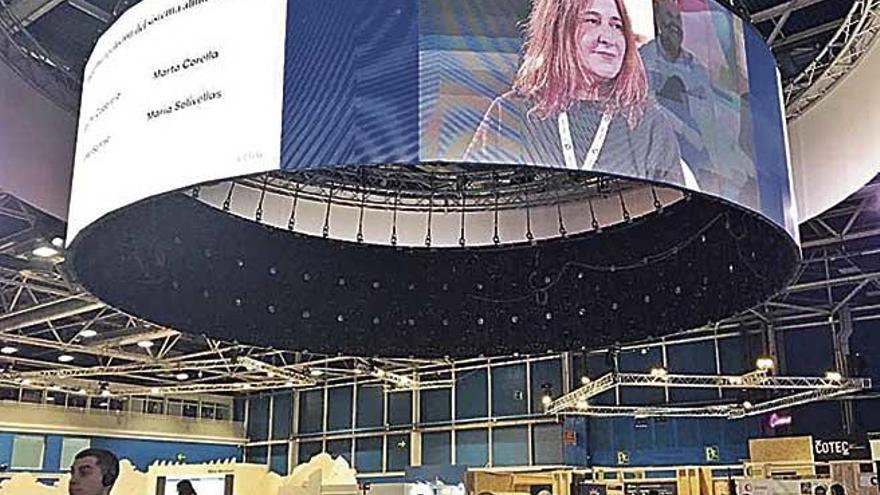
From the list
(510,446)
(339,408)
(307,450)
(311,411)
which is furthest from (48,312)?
(307,450)

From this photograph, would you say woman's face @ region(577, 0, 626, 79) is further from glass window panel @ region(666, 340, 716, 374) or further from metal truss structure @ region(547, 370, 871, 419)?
glass window panel @ region(666, 340, 716, 374)

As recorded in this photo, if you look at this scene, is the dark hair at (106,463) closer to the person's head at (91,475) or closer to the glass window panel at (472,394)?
the person's head at (91,475)

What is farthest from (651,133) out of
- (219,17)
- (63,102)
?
(63,102)

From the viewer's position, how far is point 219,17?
159 inches

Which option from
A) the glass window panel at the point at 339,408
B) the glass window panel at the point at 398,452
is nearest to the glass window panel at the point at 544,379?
the glass window panel at the point at 398,452

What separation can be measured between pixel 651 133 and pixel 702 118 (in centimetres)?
36

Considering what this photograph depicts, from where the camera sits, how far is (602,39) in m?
4.08

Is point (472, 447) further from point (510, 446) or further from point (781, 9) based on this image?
point (781, 9)

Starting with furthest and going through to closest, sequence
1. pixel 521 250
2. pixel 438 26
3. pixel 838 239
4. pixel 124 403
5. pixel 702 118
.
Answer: pixel 124 403
pixel 838 239
pixel 521 250
pixel 702 118
pixel 438 26

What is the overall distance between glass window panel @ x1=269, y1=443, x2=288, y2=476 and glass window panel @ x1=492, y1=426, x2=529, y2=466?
666 cm

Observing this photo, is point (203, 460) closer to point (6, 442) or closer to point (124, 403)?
point (124, 403)

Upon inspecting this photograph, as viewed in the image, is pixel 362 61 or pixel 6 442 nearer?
pixel 362 61

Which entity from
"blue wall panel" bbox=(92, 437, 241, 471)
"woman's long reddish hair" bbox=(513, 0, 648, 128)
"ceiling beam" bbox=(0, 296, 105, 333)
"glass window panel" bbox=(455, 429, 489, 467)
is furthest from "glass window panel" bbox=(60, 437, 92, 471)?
"woman's long reddish hair" bbox=(513, 0, 648, 128)

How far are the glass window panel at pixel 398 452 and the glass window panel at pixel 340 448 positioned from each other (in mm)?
1241
